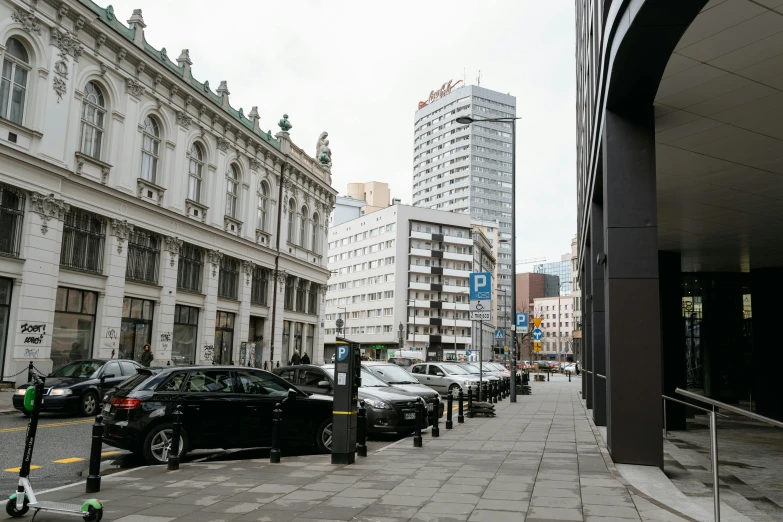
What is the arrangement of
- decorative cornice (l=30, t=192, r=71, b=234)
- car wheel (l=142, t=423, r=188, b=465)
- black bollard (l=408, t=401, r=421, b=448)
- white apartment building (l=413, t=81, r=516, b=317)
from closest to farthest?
car wheel (l=142, t=423, r=188, b=465) < black bollard (l=408, t=401, r=421, b=448) < decorative cornice (l=30, t=192, r=71, b=234) < white apartment building (l=413, t=81, r=516, b=317)

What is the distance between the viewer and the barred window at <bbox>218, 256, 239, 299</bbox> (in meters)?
36.9

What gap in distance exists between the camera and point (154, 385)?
10.0 m

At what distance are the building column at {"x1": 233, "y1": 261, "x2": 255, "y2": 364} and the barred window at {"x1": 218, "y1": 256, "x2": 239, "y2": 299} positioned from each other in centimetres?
37

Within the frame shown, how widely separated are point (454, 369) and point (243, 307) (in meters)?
16.1

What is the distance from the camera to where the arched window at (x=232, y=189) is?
3772cm

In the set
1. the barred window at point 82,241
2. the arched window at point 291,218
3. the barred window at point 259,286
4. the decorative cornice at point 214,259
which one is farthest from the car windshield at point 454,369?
the arched window at point 291,218

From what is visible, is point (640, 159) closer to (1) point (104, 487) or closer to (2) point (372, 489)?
(2) point (372, 489)

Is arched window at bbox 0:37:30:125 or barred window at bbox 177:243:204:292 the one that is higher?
arched window at bbox 0:37:30:125

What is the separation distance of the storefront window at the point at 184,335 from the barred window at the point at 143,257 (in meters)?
2.79

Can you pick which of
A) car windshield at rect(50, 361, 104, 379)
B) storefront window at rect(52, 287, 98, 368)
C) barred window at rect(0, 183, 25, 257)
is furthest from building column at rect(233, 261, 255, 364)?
car windshield at rect(50, 361, 104, 379)

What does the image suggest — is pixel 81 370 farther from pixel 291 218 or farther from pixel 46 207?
pixel 291 218

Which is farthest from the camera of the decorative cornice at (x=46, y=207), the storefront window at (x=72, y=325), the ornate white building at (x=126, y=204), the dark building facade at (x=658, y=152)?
the storefront window at (x=72, y=325)

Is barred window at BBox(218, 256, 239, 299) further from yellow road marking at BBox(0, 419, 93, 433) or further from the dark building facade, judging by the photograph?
the dark building facade

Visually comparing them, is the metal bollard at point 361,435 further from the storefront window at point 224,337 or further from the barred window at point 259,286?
the barred window at point 259,286
